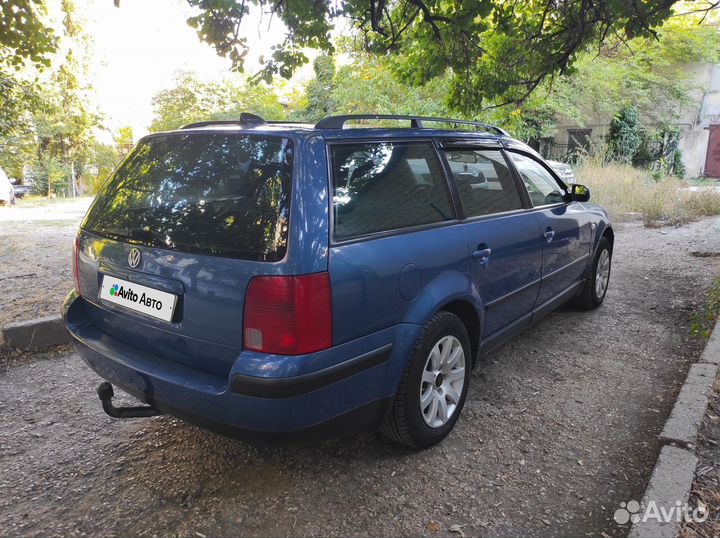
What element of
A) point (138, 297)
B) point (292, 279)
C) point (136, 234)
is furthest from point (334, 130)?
point (138, 297)

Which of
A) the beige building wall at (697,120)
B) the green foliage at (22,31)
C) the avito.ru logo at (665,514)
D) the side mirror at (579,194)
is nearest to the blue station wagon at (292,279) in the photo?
the avito.ru logo at (665,514)

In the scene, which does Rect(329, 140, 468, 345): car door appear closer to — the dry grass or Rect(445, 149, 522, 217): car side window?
Rect(445, 149, 522, 217): car side window

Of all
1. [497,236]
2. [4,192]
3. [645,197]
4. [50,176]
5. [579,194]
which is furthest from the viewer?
[50,176]

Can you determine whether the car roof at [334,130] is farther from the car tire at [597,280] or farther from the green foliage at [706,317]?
the green foliage at [706,317]

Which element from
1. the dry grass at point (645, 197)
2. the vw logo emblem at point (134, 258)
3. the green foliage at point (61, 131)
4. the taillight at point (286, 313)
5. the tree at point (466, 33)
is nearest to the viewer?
the taillight at point (286, 313)

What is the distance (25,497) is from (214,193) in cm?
170

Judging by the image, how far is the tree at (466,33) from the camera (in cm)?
550

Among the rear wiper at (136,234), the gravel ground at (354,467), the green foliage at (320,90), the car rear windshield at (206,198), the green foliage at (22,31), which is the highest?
the green foliage at (320,90)

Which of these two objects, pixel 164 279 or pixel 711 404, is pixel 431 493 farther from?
pixel 711 404

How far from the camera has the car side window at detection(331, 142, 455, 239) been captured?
92.0 inches

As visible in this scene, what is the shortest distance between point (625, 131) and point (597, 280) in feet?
62.1

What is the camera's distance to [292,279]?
2002 millimetres

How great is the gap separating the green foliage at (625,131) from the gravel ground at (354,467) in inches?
766

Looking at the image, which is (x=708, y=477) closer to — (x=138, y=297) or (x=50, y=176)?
(x=138, y=297)
